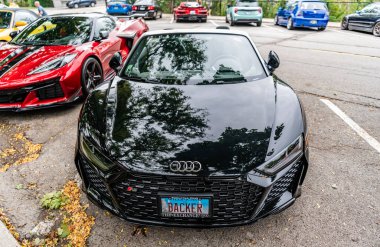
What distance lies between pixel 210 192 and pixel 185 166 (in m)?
0.24

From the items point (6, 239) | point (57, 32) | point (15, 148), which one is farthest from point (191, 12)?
point (6, 239)

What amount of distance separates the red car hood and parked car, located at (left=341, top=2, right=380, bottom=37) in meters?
13.0

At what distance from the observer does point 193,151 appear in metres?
2.00

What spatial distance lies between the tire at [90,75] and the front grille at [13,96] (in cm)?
84

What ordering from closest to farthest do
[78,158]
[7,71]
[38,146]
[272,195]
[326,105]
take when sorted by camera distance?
1. [272,195]
2. [78,158]
3. [38,146]
4. [7,71]
5. [326,105]

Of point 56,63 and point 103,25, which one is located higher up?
point 103,25

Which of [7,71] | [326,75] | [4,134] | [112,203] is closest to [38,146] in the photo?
[4,134]

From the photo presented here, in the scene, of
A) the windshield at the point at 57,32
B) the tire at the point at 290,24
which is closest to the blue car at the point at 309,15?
the tire at the point at 290,24

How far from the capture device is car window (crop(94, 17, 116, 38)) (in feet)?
18.1

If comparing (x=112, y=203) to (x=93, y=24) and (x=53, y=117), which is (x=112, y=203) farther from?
(x=93, y=24)

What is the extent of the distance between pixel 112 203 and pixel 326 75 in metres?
5.86

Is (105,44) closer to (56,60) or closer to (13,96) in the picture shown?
(56,60)

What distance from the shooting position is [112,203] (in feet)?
6.89

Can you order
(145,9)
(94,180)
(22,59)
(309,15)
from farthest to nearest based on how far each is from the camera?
1. (145,9)
2. (309,15)
3. (22,59)
4. (94,180)
